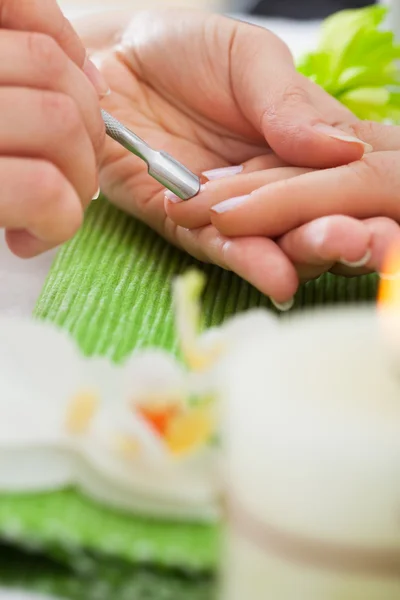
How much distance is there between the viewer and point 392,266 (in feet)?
1.26

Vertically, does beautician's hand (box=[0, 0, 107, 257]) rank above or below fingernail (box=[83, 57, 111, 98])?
below

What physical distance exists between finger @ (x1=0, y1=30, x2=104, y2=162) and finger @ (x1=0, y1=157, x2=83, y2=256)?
4 centimetres

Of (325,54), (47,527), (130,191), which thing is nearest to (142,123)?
(130,191)

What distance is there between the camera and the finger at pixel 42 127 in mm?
390

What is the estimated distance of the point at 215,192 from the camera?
0.46 meters

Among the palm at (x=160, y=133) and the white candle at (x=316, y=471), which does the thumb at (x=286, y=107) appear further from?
the white candle at (x=316, y=471)

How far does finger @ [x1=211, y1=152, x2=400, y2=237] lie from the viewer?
1.39 ft

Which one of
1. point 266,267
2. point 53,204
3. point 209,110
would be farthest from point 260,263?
point 209,110

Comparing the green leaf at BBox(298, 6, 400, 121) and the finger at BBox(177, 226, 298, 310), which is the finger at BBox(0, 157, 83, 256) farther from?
the green leaf at BBox(298, 6, 400, 121)

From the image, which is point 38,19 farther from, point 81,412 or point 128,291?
point 81,412

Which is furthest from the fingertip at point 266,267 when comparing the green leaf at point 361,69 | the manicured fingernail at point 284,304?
the green leaf at point 361,69

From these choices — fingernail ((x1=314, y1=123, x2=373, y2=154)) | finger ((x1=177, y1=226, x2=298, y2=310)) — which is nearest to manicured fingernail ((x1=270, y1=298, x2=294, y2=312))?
finger ((x1=177, y1=226, x2=298, y2=310))

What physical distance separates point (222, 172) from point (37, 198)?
16 cm

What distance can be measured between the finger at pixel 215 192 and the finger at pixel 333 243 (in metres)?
0.07
